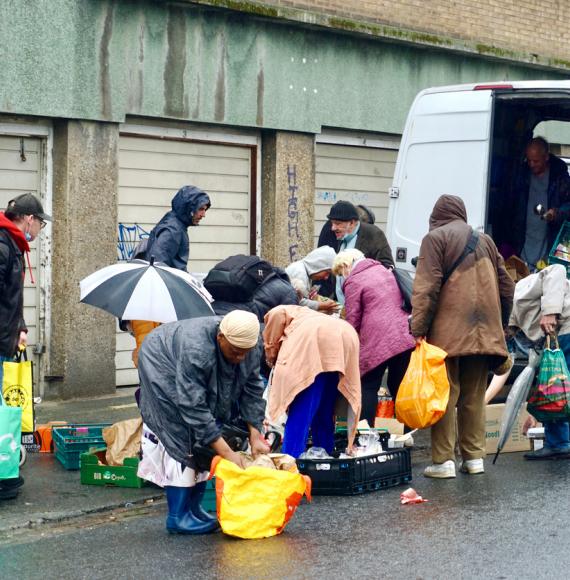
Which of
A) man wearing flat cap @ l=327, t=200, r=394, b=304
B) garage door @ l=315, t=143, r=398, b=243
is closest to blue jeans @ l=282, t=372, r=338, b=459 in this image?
man wearing flat cap @ l=327, t=200, r=394, b=304

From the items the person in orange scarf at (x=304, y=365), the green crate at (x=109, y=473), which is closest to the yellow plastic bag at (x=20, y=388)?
the green crate at (x=109, y=473)

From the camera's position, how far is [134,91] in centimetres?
1220

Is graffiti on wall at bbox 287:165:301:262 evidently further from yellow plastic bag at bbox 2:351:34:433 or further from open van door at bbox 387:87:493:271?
yellow plastic bag at bbox 2:351:34:433

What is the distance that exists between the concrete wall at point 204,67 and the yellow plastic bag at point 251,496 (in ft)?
17.7

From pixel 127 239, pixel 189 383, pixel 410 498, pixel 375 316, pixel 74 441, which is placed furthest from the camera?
pixel 127 239

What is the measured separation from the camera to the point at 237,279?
8.47 meters

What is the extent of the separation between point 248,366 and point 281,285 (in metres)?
1.64

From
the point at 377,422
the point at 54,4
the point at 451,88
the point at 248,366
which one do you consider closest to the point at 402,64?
the point at 451,88

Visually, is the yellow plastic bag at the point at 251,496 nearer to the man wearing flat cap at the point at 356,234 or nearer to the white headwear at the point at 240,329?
the white headwear at the point at 240,329

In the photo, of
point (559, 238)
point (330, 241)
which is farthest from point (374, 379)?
point (559, 238)

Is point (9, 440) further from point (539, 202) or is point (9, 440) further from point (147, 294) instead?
point (539, 202)

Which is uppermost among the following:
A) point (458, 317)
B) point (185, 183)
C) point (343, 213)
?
point (185, 183)

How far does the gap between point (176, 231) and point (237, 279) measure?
152cm

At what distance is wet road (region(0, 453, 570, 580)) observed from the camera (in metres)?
6.42
